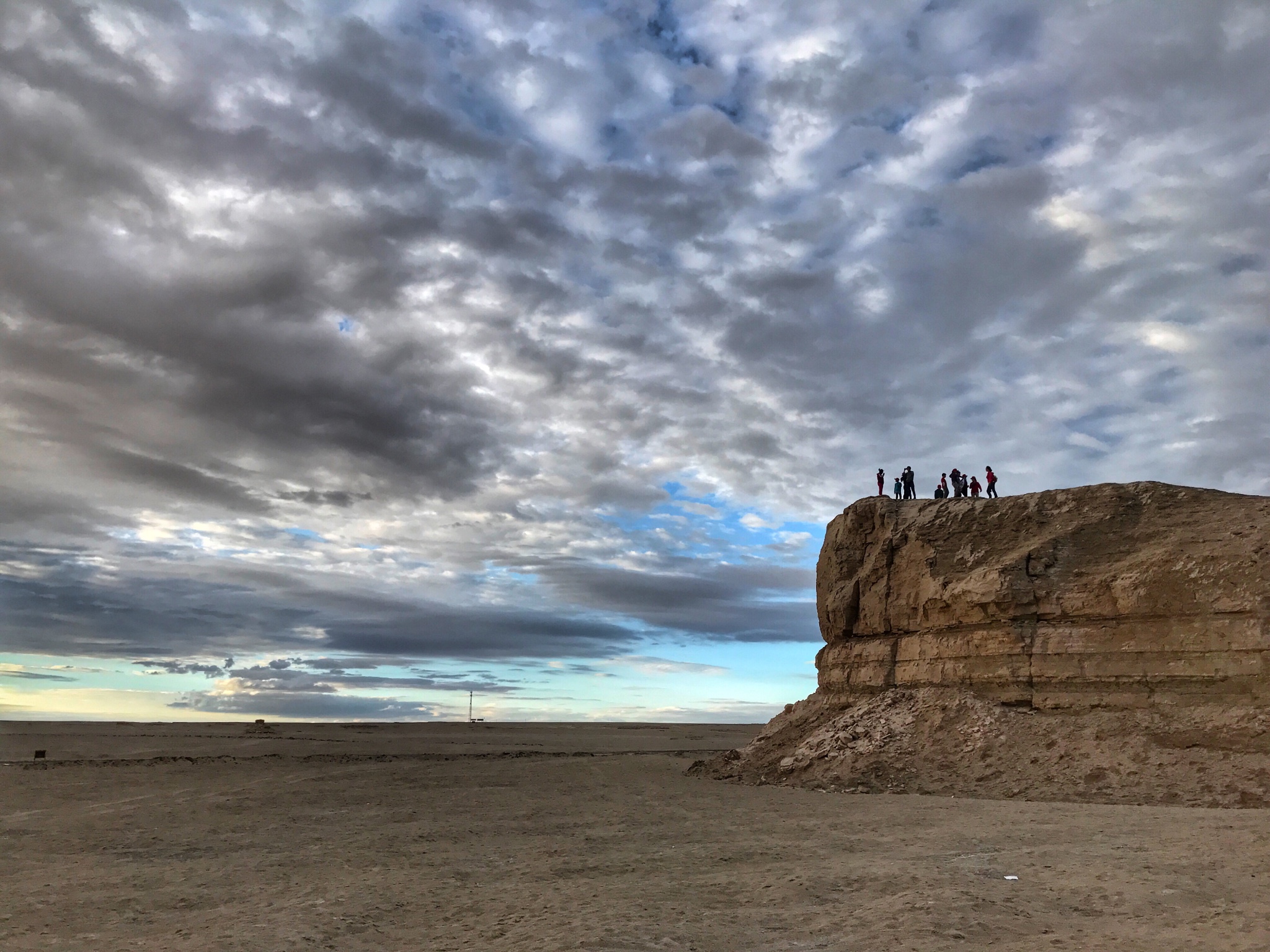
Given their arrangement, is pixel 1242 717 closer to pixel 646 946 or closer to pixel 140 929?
pixel 646 946

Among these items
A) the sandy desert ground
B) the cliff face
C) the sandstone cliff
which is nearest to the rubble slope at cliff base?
the sandstone cliff

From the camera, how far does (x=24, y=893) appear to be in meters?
11.3

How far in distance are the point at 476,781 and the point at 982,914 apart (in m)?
20.8

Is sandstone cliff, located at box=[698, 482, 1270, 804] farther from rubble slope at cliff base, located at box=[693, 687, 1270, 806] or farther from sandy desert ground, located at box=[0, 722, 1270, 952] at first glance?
sandy desert ground, located at box=[0, 722, 1270, 952]

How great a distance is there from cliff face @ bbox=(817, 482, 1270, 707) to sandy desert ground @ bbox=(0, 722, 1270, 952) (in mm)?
4385

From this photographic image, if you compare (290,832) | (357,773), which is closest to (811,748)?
(290,832)

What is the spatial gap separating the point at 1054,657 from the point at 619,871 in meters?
14.3

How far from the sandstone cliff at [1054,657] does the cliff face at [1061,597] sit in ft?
0.14

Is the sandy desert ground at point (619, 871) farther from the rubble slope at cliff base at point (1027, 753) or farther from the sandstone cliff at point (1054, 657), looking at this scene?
the sandstone cliff at point (1054, 657)

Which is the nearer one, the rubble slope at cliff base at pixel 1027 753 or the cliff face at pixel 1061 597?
the rubble slope at cliff base at pixel 1027 753

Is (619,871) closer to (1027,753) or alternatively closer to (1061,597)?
(1027,753)

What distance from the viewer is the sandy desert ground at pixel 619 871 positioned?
892 centimetres

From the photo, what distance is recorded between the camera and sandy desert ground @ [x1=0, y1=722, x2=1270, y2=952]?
8.92m

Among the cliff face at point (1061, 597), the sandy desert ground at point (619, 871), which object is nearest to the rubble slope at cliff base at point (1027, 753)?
the cliff face at point (1061, 597)
